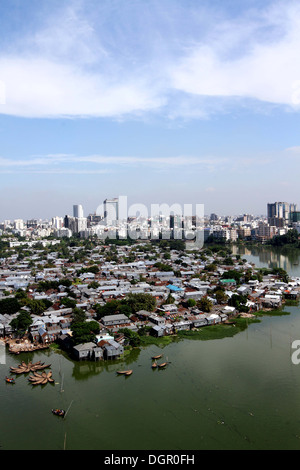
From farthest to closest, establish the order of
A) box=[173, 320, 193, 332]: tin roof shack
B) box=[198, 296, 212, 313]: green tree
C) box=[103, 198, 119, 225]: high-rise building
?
box=[103, 198, 119, 225]: high-rise building < box=[198, 296, 212, 313]: green tree < box=[173, 320, 193, 332]: tin roof shack

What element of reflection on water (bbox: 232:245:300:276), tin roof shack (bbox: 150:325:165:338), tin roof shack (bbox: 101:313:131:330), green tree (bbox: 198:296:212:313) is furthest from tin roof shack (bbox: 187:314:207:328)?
reflection on water (bbox: 232:245:300:276)

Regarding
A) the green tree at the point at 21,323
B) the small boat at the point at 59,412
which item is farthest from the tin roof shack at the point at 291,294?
the small boat at the point at 59,412

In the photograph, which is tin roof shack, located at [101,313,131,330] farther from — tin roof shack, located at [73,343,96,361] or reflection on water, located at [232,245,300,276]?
reflection on water, located at [232,245,300,276]

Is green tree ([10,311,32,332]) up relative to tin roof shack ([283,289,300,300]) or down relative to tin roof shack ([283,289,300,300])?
up

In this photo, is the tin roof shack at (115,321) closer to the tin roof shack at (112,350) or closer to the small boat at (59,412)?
the tin roof shack at (112,350)

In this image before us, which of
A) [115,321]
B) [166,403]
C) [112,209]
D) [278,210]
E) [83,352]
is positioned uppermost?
[112,209]

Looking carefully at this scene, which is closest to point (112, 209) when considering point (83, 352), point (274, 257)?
point (274, 257)

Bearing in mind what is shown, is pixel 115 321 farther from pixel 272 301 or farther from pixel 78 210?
pixel 78 210
